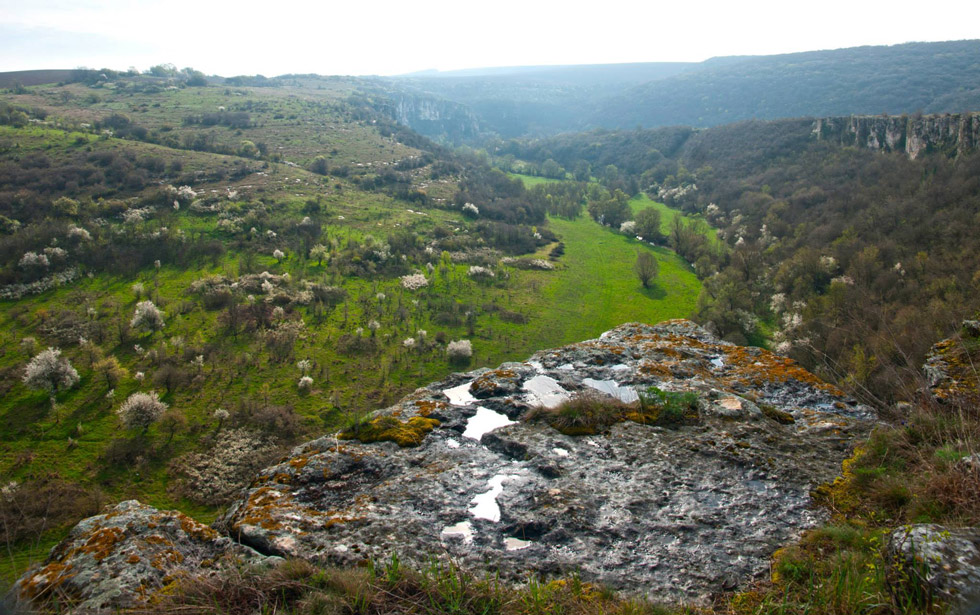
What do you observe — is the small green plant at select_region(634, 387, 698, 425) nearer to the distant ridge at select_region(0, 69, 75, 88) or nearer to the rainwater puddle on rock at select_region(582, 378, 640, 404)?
the rainwater puddle on rock at select_region(582, 378, 640, 404)

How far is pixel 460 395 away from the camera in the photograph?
32.3 ft

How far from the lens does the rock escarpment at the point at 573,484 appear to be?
5426 millimetres

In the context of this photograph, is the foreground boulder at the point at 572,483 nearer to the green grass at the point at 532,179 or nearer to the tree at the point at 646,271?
the tree at the point at 646,271

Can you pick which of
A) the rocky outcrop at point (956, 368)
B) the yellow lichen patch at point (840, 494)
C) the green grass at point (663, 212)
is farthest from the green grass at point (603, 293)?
the yellow lichen patch at point (840, 494)

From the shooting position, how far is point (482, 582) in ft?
14.7

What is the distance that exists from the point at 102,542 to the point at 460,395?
19.9ft

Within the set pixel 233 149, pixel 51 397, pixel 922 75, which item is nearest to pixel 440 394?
pixel 51 397

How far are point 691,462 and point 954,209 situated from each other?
49.4 m

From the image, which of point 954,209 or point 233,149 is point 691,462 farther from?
point 233,149

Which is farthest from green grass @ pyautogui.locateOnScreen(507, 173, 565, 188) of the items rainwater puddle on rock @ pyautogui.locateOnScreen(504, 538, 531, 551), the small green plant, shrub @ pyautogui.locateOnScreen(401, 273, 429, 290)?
rainwater puddle on rock @ pyautogui.locateOnScreen(504, 538, 531, 551)

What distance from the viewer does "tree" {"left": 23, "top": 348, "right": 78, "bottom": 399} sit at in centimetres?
2224

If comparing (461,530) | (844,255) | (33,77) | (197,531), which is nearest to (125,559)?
(197,531)

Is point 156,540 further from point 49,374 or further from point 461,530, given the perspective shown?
point 49,374

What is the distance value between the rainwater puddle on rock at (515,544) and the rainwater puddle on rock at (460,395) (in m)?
3.85
